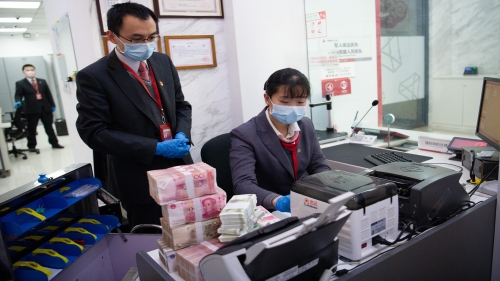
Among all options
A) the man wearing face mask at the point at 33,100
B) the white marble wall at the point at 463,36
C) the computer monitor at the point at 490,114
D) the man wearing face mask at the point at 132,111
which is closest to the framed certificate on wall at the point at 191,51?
the man wearing face mask at the point at 132,111

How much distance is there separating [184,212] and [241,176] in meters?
0.64

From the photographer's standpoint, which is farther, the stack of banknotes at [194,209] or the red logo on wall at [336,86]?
the red logo on wall at [336,86]

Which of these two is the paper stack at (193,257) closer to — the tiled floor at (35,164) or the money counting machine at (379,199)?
the money counting machine at (379,199)

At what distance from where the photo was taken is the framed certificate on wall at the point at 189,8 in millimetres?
2385

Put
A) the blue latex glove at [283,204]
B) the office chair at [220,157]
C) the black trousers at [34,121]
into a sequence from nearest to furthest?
the blue latex glove at [283,204]
the office chair at [220,157]
the black trousers at [34,121]

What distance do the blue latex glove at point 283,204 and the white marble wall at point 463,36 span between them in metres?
3.13

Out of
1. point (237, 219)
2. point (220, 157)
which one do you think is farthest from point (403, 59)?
point (237, 219)

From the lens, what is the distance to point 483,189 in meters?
1.53

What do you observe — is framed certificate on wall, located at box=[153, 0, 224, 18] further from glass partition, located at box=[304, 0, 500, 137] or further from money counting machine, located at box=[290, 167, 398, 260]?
money counting machine, located at box=[290, 167, 398, 260]

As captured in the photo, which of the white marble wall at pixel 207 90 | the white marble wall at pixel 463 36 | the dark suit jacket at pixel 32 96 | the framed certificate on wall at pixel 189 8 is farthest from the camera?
the dark suit jacket at pixel 32 96

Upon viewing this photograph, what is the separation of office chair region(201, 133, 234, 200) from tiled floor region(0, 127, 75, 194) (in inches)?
149

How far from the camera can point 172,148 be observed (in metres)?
1.71

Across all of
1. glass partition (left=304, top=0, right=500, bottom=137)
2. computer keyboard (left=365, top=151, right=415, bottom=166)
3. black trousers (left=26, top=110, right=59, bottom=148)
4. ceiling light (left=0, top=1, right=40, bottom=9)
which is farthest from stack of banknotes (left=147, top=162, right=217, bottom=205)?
ceiling light (left=0, top=1, right=40, bottom=9)

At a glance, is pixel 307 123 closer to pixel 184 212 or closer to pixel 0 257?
pixel 184 212
